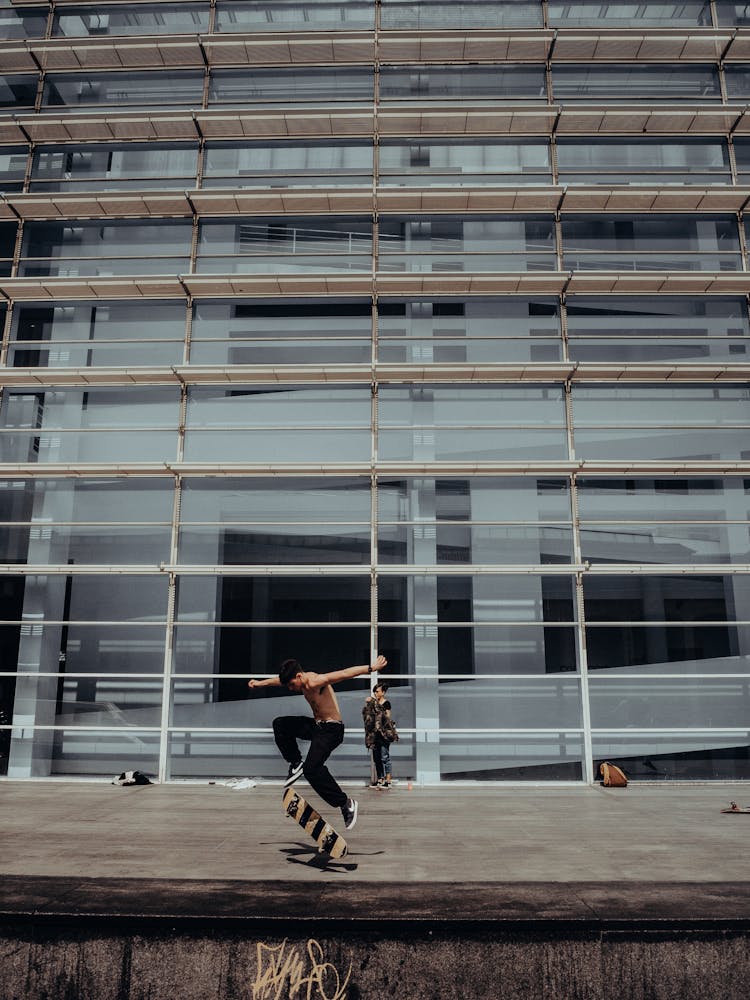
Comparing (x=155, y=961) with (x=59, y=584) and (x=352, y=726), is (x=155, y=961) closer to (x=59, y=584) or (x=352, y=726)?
(x=352, y=726)

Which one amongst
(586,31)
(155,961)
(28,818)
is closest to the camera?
(155,961)

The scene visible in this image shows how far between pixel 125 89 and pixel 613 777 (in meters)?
17.1

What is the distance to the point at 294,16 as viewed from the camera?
54.3 feet

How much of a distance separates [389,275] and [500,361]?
2749 millimetres

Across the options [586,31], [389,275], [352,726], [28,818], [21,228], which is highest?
[586,31]

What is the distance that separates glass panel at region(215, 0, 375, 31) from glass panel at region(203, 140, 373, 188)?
8.77 feet

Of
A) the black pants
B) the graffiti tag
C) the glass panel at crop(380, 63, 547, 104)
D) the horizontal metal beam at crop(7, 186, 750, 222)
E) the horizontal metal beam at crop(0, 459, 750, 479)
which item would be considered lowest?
the graffiti tag

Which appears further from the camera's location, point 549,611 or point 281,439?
point 281,439

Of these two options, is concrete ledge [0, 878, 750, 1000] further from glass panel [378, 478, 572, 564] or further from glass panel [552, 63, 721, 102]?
glass panel [552, 63, 721, 102]

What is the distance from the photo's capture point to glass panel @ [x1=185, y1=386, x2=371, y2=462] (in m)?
14.9

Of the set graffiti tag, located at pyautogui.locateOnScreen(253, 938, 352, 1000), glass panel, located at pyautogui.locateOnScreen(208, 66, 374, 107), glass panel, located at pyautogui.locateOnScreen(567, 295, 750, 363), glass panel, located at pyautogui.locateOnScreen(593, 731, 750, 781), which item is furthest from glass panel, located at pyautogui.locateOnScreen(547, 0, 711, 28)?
graffiti tag, located at pyautogui.locateOnScreen(253, 938, 352, 1000)

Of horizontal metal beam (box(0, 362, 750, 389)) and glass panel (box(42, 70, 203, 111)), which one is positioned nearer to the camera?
horizontal metal beam (box(0, 362, 750, 389))

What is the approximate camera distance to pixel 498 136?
52.3ft

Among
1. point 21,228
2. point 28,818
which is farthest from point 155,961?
point 21,228
